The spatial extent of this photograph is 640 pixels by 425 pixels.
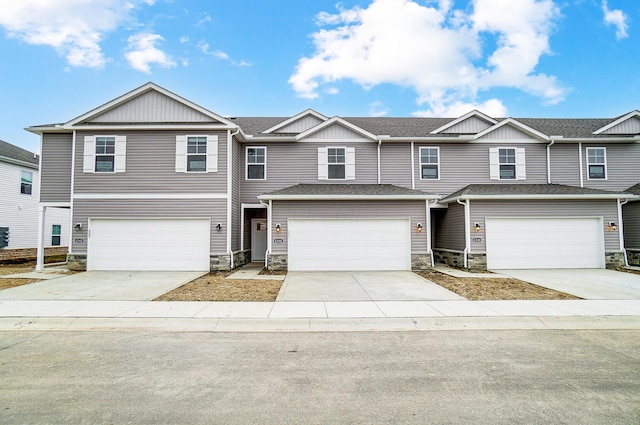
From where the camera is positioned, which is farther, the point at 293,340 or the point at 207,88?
the point at 207,88

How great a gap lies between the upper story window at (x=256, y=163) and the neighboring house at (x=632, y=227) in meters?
16.9

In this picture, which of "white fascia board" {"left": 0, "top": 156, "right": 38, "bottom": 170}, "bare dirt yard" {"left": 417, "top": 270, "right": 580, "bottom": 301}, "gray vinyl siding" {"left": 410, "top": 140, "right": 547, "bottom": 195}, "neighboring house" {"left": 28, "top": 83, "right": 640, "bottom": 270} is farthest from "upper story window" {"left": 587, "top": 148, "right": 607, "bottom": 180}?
"white fascia board" {"left": 0, "top": 156, "right": 38, "bottom": 170}

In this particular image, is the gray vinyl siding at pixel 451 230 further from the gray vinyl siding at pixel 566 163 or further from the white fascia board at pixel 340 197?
the gray vinyl siding at pixel 566 163

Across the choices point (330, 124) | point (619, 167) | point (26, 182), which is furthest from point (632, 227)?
point (26, 182)

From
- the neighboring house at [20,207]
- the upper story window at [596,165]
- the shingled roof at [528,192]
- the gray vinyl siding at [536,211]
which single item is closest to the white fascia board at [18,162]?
the neighboring house at [20,207]

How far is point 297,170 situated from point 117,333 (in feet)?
35.9

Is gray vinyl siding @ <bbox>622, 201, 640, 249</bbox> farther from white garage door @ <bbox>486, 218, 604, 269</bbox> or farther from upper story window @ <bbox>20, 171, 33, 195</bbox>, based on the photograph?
upper story window @ <bbox>20, 171, 33, 195</bbox>

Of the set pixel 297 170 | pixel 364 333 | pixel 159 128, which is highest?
pixel 159 128

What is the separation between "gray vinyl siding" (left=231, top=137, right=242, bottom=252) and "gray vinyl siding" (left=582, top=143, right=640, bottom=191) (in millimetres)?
16681

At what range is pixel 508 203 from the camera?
13.7 meters

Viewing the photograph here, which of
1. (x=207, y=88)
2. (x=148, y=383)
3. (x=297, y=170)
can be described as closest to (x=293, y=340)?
(x=148, y=383)

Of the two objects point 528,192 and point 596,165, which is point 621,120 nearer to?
point 596,165

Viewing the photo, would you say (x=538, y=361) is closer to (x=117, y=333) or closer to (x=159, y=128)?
(x=117, y=333)

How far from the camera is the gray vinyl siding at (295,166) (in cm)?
1569
